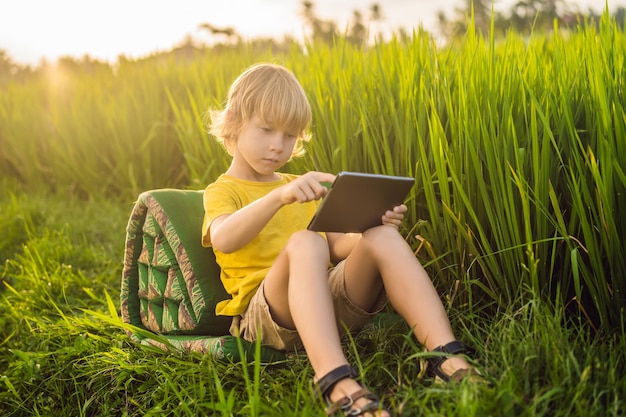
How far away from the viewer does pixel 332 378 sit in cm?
177

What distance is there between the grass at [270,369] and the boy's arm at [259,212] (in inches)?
14.4

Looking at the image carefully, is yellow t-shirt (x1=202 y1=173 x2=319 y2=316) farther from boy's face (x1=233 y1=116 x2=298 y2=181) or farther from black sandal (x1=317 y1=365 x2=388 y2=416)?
black sandal (x1=317 y1=365 x2=388 y2=416)

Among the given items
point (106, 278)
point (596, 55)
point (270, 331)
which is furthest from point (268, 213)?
point (106, 278)

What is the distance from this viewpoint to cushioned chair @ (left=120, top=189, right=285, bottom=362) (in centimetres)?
239

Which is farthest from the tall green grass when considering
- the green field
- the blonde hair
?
the blonde hair

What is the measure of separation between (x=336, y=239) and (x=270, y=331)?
429mm

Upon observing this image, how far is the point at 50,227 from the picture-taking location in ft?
14.7

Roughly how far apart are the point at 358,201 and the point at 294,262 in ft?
0.80

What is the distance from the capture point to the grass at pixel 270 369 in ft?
5.23

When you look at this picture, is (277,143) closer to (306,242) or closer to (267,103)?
(267,103)

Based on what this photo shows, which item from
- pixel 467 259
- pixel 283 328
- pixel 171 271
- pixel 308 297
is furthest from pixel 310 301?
pixel 171 271

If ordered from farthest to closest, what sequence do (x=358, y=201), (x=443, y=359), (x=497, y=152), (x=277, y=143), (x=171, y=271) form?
(x=171, y=271) → (x=277, y=143) → (x=497, y=152) → (x=358, y=201) → (x=443, y=359)

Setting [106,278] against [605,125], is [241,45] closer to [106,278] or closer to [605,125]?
[106,278]

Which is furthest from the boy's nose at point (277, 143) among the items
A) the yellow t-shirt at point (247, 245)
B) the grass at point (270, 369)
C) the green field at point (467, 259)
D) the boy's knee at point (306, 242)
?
the grass at point (270, 369)
